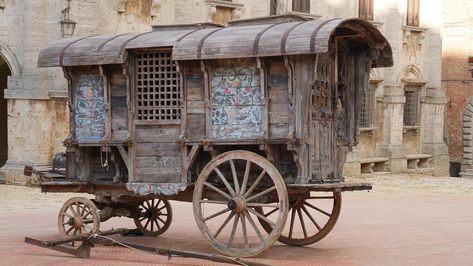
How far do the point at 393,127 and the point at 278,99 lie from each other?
21.7 meters

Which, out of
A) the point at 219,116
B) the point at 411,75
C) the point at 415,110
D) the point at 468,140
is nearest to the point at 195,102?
the point at 219,116

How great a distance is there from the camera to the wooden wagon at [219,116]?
10977 millimetres

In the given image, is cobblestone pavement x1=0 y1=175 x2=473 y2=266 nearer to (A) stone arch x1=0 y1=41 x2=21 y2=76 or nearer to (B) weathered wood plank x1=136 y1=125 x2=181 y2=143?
(B) weathered wood plank x1=136 y1=125 x2=181 y2=143

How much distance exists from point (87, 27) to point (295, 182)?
12554 mm

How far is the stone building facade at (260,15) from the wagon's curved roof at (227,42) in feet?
33.2

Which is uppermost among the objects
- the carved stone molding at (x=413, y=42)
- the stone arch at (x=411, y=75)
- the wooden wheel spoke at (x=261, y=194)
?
the carved stone molding at (x=413, y=42)

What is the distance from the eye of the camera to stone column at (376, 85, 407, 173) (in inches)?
1268

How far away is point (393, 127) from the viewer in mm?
32312

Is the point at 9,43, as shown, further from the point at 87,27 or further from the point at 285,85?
the point at 285,85

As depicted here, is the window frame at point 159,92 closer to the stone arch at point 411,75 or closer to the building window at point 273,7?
the building window at point 273,7

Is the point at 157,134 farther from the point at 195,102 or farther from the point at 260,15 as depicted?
the point at 260,15

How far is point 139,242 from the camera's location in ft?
41.5

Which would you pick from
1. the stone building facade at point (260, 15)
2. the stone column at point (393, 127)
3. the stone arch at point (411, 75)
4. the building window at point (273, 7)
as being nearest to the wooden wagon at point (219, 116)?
the stone building facade at point (260, 15)

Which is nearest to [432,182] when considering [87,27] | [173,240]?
[87,27]
